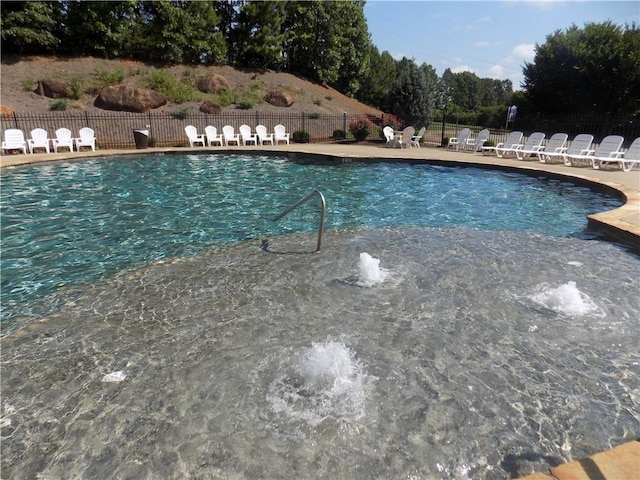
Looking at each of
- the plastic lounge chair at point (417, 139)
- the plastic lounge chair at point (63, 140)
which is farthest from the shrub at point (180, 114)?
the plastic lounge chair at point (417, 139)

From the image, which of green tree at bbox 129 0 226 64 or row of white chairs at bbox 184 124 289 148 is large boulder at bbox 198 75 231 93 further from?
row of white chairs at bbox 184 124 289 148

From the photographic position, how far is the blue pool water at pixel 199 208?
18.1 feet

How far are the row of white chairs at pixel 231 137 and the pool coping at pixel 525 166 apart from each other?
1.31 m

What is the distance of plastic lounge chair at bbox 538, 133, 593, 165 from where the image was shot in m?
12.9

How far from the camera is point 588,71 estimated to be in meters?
26.7

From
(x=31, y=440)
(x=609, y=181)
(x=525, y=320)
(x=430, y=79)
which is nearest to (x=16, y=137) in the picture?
(x=31, y=440)

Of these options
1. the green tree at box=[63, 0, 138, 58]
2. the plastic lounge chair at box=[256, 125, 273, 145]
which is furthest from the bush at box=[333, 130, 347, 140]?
the green tree at box=[63, 0, 138, 58]

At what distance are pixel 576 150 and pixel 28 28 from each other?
30277 millimetres

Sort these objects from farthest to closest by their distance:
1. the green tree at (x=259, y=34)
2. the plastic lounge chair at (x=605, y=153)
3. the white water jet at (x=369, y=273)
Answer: the green tree at (x=259, y=34) < the plastic lounge chair at (x=605, y=153) < the white water jet at (x=369, y=273)

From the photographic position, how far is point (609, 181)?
388 inches

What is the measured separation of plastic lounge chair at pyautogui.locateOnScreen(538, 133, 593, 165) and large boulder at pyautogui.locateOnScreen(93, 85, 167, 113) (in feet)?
65.2

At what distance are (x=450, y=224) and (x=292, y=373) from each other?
5.09 meters

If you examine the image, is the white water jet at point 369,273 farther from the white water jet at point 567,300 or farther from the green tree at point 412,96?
the green tree at point 412,96

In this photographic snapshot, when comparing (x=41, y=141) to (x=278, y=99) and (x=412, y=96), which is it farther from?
(x=412, y=96)
